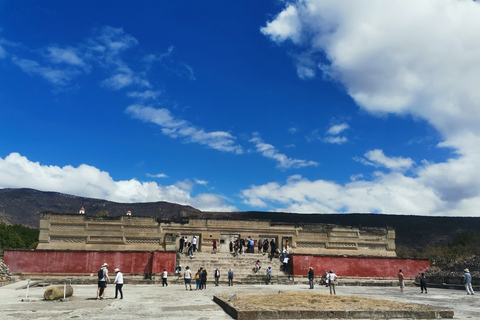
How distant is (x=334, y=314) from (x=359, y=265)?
1795 centimetres

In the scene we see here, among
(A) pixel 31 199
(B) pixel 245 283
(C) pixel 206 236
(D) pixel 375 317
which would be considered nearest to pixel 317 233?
(C) pixel 206 236

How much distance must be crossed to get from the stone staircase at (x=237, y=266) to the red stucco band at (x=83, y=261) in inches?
56.5

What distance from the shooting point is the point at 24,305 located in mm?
11875

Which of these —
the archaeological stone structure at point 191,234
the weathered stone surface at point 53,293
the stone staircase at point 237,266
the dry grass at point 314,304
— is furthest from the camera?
the archaeological stone structure at point 191,234

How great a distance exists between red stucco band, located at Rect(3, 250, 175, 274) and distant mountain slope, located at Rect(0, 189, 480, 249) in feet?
156

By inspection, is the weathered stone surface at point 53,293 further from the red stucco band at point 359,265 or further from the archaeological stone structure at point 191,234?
the red stucco band at point 359,265

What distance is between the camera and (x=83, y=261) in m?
24.1

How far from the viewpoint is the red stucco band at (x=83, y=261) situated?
2356 cm

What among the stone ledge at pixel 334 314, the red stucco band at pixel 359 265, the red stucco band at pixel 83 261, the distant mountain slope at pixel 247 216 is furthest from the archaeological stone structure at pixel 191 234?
the distant mountain slope at pixel 247 216

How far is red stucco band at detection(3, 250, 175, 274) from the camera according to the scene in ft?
77.3

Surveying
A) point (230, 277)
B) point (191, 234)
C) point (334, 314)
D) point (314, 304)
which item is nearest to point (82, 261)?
point (191, 234)

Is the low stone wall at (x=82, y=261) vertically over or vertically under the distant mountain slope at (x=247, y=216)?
under

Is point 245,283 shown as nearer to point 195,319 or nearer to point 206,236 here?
point 206,236

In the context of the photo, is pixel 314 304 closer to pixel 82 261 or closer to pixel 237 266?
pixel 237 266
